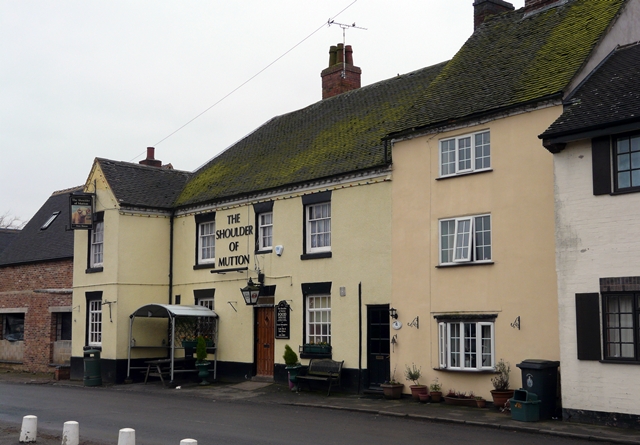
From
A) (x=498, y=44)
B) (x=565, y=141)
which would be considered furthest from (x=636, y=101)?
(x=498, y=44)

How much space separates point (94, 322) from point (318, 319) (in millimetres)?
10394

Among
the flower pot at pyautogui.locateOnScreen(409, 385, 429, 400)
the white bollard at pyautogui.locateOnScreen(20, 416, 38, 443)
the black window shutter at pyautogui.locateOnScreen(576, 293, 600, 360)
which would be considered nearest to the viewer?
the white bollard at pyautogui.locateOnScreen(20, 416, 38, 443)

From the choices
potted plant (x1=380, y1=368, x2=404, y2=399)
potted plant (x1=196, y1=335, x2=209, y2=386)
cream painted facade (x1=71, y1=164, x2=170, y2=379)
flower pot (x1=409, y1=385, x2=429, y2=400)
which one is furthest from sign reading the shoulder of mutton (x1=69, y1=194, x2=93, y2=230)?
flower pot (x1=409, y1=385, x2=429, y2=400)

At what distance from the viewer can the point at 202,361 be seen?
25172 millimetres

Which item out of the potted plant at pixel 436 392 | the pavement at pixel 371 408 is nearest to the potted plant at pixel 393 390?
the pavement at pixel 371 408

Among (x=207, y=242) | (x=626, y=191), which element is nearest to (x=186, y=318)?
(x=207, y=242)

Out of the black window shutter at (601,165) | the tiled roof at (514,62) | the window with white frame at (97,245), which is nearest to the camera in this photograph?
the black window shutter at (601,165)

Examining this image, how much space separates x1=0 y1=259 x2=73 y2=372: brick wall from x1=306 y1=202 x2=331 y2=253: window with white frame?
14.4 m

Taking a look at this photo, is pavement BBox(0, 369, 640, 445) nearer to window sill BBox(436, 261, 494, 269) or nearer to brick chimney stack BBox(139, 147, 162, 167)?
window sill BBox(436, 261, 494, 269)

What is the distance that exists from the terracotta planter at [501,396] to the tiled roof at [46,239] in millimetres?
21577

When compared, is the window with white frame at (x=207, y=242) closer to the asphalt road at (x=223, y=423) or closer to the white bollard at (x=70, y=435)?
the asphalt road at (x=223, y=423)

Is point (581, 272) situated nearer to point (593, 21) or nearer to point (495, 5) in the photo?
point (593, 21)

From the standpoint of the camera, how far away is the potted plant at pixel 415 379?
61.8 feet

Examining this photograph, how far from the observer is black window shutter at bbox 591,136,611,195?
1523 cm
